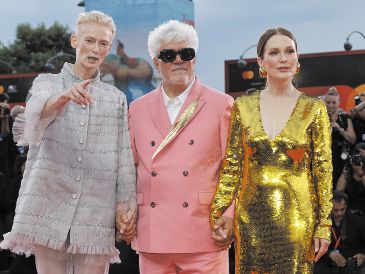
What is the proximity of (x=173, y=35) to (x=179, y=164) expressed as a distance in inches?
29.5

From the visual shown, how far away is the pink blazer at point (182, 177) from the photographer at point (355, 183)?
3979 millimetres

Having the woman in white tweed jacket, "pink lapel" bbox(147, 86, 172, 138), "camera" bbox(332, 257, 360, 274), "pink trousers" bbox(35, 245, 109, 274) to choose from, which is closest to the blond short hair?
the woman in white tweed jacket

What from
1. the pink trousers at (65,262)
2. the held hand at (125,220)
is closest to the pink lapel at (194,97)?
the held hand at (125,220)

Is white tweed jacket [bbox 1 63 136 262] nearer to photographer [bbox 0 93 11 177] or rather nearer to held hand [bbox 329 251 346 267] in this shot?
held hand [bbox 329 251 346 267]

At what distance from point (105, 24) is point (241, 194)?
123 centimetres

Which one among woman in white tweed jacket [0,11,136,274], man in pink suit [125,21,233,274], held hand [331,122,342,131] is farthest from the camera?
held hand [331,122,342,131]

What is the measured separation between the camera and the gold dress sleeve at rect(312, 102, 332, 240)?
3.49m

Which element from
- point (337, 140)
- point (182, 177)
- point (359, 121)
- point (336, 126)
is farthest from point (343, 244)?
point (182, 177)

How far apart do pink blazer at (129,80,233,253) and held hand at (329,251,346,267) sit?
372 centimetres

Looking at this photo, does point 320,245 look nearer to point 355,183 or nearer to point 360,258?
point 360,258

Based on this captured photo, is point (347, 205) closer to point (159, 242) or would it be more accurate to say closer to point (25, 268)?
point (25, 268)

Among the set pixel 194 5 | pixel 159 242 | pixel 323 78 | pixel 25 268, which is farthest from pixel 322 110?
pixel 194 5

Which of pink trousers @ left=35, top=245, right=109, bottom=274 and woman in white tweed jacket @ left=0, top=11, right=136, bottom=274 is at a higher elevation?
woman in white tweed jacket @ left=0, top=11, right=136, bottom=274

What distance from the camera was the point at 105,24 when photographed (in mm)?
3852
